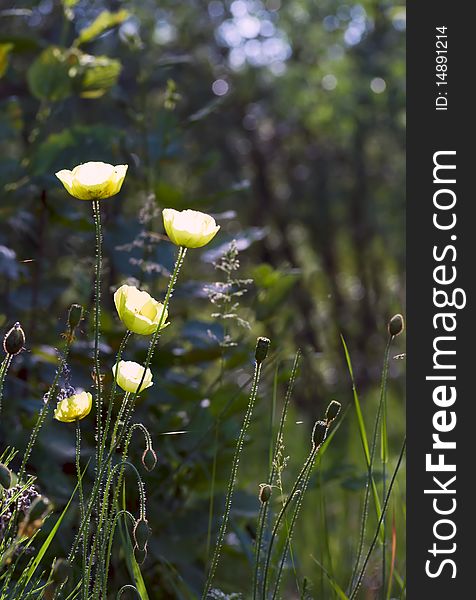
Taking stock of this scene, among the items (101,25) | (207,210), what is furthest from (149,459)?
(101,25)

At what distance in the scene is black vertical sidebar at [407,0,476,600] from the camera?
4.72 feet

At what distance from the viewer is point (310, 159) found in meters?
4.61

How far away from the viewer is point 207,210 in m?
1.93

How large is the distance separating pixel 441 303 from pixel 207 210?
589mm

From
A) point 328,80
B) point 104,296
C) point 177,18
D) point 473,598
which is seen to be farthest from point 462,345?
point 177,18

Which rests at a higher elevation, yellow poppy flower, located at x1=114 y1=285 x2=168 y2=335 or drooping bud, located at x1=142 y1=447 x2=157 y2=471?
yellow poppy flower, located at x1=114 y1=285 x2=168 y2=335

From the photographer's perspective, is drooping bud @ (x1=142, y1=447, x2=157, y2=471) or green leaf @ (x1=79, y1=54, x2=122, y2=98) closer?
drooping bud @ (x1=142, y1=447, x2=157, y2=471)

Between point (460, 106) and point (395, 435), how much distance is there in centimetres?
243

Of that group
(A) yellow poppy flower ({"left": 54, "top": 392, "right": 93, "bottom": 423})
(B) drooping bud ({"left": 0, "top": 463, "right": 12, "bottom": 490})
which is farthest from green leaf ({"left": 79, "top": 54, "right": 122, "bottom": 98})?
(B) drooping bud ({"left": 0, "top": 463, "right": 12, "bottom": 490})

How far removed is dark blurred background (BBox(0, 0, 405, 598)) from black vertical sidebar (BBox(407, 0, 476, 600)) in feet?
0.65

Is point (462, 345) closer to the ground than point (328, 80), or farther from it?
closer to the ground

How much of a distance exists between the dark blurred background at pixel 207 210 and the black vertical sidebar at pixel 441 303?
0.65 feet

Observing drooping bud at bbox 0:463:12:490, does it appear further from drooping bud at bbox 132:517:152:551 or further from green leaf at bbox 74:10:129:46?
green leaf at bbox 74:10:129:46

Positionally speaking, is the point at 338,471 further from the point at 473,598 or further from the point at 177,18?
the point at 177,18
